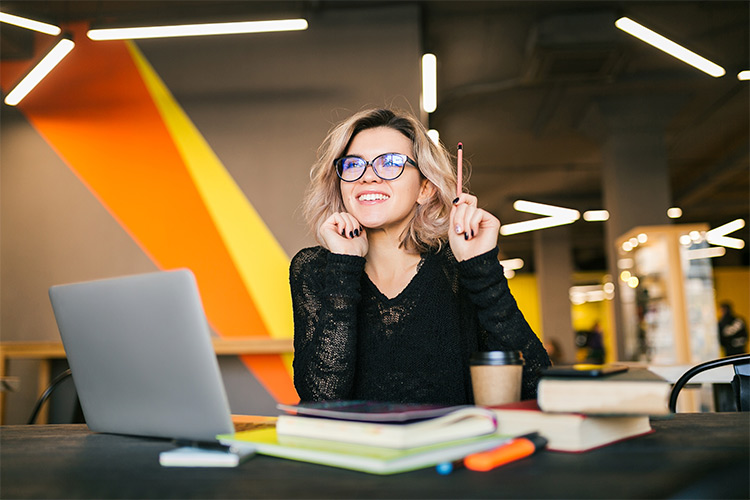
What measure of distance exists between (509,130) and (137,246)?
4.91 metres

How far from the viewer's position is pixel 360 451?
2.39ft

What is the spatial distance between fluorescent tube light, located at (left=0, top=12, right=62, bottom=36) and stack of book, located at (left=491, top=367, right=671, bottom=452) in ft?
10.8

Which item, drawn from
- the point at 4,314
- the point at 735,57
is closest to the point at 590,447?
the point at 4,314

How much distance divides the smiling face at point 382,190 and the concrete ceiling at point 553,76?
2.45 metres

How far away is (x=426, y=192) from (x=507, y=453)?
125 centimetres

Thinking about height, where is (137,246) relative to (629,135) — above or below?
below

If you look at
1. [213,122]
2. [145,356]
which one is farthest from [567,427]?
[213,122]

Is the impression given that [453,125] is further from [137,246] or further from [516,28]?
[137,246]

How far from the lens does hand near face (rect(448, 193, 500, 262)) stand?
60.1 inches

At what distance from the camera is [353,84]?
457 centimetres

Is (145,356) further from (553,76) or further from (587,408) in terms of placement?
(553,76)

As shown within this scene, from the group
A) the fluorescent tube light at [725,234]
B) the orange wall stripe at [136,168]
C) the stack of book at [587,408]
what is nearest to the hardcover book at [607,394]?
the stack of book at [587,408]

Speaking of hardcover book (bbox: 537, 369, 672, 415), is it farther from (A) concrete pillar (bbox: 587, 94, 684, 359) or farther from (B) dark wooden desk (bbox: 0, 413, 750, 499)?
(A) concrete pillar (bbox: 587, 94, 684, 359)

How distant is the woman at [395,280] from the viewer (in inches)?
60.8
